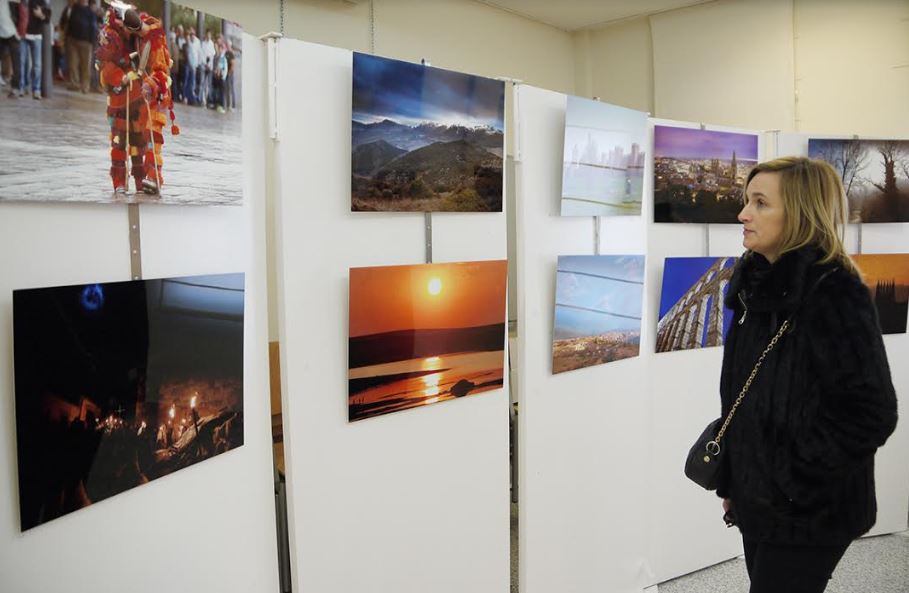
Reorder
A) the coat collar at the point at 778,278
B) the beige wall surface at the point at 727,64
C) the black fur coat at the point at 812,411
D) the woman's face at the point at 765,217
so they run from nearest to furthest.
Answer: the black fur coat at the point at 812,411, the coat collar at the point at 778,278, the woman's face at the point at 765,217, the beige wall surface at the point at 727,64

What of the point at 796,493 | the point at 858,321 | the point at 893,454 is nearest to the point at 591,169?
the point at 858,321

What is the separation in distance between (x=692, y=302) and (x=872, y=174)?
1368 millimetres

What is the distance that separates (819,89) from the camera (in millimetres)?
5047

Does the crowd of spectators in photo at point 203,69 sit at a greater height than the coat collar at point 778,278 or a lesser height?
greater

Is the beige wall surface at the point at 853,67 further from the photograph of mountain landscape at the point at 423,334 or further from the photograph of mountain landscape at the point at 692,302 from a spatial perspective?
the photograph of mountain landscape at the point at 423,334

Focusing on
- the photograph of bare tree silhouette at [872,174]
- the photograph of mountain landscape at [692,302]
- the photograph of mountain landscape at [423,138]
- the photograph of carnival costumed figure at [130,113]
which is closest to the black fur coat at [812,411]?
the photograph of mountain landscape at [423,138]

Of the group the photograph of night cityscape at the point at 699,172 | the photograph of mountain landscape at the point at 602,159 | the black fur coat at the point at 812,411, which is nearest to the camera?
the black fur coat at the point at 812,411

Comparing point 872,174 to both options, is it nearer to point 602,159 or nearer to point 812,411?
point 602,159

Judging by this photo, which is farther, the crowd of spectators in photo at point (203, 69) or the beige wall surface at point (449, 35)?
the beige wall surface at point (449, 35)

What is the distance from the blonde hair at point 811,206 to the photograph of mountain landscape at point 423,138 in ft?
3.18

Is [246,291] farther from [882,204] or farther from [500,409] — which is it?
[882,204]

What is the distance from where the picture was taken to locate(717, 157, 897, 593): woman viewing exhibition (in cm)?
176

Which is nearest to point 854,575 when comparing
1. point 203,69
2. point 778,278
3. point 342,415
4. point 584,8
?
point 778,278

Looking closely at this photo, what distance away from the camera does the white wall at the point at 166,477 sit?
140cm
